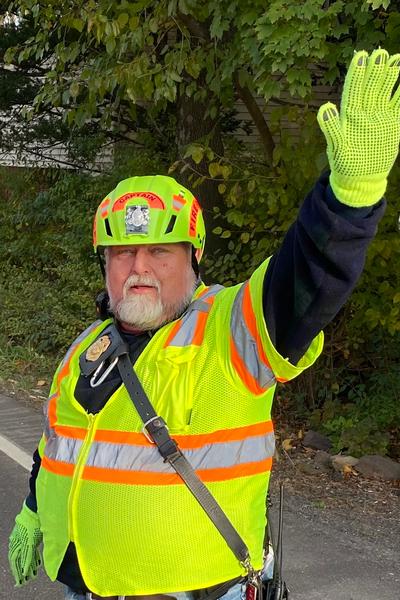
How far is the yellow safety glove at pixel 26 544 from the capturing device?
240 centimetres

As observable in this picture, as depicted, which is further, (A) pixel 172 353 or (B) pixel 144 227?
(B) pixel 144 227

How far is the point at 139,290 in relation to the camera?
205 centimetres

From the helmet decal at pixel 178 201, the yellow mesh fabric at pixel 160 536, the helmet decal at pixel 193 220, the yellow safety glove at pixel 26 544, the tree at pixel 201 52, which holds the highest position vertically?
the tree at pixel 201 52

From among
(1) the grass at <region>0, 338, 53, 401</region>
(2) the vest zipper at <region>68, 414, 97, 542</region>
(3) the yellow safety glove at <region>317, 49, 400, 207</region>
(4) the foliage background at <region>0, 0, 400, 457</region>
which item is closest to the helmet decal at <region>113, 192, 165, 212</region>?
(2) the vest zipper at <region>68, 414, 97, 542</region>

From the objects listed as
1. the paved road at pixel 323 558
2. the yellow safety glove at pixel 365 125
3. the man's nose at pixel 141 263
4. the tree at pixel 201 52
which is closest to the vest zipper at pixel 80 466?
the man's nose at pixel 141 263

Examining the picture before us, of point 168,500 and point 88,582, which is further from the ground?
point 168,500

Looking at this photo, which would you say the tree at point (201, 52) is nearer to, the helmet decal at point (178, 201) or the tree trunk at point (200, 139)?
the tree trunk at point (200, 139)

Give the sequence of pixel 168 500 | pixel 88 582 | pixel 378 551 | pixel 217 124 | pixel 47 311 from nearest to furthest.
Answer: pixel 168 500
pixel 88 582
pixel 378 551
pixel 217 124
pixel 47 311

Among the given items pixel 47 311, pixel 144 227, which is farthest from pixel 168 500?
pixel 47 311

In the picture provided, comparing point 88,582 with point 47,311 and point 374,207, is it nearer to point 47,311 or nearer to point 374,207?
point 374,207

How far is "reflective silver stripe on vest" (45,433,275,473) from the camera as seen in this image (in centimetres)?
181

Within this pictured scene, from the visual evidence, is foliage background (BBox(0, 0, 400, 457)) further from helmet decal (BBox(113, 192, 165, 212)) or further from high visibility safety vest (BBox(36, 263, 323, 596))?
high visibility safety vest (BBox(36, 263, 323, 596))

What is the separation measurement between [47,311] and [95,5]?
5.41 meters

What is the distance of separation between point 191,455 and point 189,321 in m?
0.37
